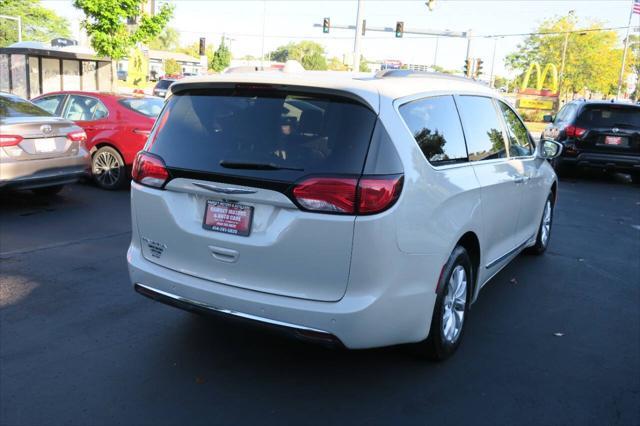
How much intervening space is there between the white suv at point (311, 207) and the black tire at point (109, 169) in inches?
244

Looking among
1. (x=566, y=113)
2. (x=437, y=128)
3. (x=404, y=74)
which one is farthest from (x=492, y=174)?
(x=566, y=113)

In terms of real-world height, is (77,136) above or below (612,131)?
below

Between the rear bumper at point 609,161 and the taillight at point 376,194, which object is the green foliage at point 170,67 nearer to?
the rear bumper at point 609,161

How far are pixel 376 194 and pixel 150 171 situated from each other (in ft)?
4.71

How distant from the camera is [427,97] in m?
3.85

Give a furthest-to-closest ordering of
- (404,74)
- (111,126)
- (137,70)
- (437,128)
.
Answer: (137,70) → (111,126) → (404,74) → (437,128)

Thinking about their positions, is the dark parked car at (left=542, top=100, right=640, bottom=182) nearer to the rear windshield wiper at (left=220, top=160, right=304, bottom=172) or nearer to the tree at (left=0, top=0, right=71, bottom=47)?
the rear windshield wiper at (left=220, top=160, right=304, bottom=172)

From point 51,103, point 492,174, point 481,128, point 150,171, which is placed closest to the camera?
point 150,171

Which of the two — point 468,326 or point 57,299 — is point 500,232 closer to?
point 468,326

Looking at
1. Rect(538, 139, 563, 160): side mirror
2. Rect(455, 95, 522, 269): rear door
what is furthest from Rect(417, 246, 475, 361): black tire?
Rect(538, 139, 563, 160): side mirror

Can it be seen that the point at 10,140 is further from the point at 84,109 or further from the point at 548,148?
the point at 548,148

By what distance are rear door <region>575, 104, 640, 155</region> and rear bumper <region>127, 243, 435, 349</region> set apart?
1054 centimetres

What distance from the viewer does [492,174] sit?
4.50 meters

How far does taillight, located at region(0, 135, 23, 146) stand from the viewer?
755 centimetres
